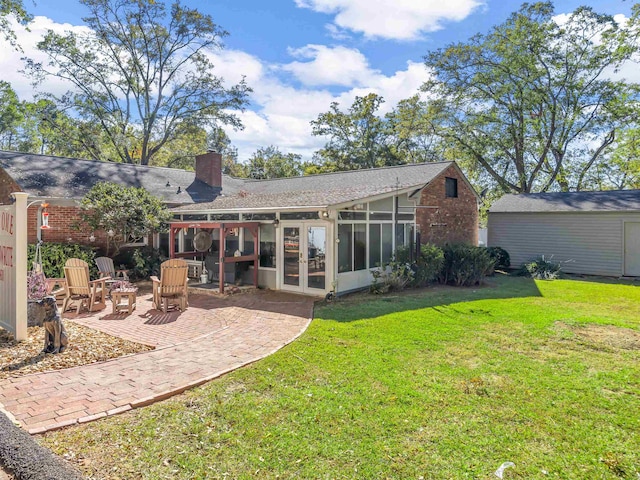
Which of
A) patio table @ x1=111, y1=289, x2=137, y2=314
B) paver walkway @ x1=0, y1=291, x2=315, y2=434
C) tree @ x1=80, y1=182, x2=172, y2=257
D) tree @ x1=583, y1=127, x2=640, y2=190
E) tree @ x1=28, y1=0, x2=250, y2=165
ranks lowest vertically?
paver walkway @ x1=0, y1=291, x2=315, y2=434

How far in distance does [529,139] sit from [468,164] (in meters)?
4.01

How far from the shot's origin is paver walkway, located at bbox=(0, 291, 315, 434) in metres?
3.82

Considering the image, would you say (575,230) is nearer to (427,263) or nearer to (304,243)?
(427,263)

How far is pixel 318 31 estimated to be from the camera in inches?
638

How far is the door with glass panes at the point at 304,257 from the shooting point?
991 centimetres

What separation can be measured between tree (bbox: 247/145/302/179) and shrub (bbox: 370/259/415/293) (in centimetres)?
2800

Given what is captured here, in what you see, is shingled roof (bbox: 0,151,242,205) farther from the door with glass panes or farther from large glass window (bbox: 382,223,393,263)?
large glass window (bbox: 382,223,393,263)

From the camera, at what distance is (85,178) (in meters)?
13.9

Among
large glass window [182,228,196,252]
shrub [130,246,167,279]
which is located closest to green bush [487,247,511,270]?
large glass window [182,228,196,252]

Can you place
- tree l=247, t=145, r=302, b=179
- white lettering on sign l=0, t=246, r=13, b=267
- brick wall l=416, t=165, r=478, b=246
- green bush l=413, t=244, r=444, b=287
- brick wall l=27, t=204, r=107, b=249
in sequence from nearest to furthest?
white lettering on sign l=0, t=246, r=13, b=267
green bush l=413, t=244, r=444, b=287
brick wall l=27, t=204, r=107, b=249
brick wall l=416, t=165, r=478, b=246
tree l=247, t=145, r=302, b=179

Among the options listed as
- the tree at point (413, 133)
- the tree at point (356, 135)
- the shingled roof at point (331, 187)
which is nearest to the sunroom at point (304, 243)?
the shingled roof at point (331, 187)

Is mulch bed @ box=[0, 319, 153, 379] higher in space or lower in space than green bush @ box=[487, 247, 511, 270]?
lower

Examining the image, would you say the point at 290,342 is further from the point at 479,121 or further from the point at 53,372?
the point at 479,121

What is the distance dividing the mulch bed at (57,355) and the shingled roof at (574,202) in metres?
16.0
